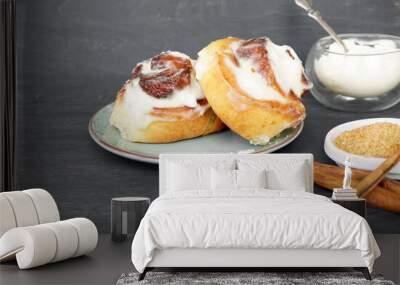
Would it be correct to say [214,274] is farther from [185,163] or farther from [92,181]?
[92,181]

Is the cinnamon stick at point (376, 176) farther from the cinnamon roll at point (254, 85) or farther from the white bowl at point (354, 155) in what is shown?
the cinnamon roll at point (254, 85)

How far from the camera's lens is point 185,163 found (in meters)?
5.93

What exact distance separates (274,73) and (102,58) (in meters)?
1.60

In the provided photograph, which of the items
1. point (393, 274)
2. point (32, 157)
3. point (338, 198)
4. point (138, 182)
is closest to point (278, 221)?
point (393, 274)

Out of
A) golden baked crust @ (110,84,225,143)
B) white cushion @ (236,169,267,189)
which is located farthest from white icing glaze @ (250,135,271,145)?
white cushion @ (236,169,267,189)

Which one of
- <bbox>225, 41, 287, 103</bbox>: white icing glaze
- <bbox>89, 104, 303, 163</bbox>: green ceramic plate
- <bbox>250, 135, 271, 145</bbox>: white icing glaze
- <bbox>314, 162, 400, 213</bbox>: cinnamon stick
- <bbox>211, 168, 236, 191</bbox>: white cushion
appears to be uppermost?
<bbox>225, 41, 287, 103</bbox>: white icing glaze

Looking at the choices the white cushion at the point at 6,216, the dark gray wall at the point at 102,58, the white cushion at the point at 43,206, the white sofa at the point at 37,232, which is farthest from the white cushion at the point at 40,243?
the dark gray wall at the point at 102,58

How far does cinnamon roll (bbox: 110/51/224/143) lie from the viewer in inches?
232

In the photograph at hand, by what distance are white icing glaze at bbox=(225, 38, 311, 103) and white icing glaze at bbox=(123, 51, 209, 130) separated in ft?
1.29

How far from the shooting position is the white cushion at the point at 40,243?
464 centimetres

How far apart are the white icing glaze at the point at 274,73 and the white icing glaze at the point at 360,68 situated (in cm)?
21

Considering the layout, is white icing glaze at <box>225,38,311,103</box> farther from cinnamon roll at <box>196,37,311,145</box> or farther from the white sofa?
the white sofa

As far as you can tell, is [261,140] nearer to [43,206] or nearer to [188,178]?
[188,178]

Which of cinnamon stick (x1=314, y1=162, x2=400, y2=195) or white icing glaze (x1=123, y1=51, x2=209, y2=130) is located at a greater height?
white icing glaze (x1=123, y1=51, x2=209, y2=130)
